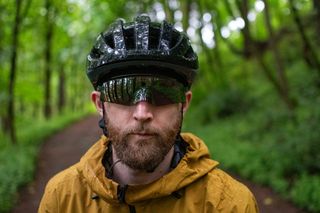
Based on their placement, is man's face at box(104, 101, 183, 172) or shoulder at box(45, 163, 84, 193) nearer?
man's face at box(104, 101, 183, 172)

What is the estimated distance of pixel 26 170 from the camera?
921 centimetres

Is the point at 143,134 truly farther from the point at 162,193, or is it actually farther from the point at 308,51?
the point at 308,51

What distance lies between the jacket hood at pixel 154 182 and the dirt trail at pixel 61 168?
206 inches

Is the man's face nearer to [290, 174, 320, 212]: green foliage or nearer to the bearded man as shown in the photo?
the bearded man

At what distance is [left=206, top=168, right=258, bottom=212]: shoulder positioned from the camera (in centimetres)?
190

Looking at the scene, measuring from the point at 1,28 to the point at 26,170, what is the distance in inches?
213

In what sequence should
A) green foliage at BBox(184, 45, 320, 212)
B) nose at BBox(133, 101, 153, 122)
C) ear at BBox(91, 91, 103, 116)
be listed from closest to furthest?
nose at BBox(133, 101, 153, 122) < ear at BBox(91, 91, 103, 116) < green foliage at BBox(184, 45, 320, 212)

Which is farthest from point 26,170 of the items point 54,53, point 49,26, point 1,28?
point 54,53

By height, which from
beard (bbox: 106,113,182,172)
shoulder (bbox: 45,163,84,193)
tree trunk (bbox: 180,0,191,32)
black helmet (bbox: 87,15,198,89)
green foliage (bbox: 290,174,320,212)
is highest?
tree trunk (bbox: 180,0,191,32)

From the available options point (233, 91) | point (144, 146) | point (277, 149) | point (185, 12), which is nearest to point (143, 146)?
point (144, 146)

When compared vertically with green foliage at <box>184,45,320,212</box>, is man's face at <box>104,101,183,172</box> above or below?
above

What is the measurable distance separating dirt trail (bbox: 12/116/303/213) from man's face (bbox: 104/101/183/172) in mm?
5389

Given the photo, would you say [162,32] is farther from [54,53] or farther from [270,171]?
[54,53]

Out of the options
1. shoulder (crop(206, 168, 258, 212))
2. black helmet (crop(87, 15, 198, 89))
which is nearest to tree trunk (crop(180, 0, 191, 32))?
black helmet (crop(87, 15, 198, 89))
